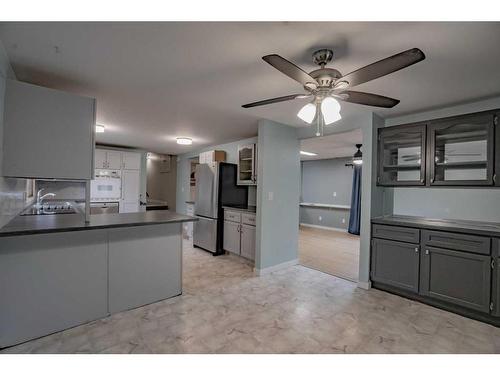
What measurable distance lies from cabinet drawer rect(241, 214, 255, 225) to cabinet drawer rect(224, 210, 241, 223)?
10 cm

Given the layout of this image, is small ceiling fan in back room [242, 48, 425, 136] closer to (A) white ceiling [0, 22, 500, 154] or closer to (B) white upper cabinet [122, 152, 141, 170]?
(A) white ceiling [0, 22, 500, 154]

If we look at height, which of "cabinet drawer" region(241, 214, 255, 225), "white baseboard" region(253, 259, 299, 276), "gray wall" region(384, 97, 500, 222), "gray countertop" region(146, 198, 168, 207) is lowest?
"white baseboard" region(253, 259, 299, 276)

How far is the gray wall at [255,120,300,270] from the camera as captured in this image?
3.54 metres

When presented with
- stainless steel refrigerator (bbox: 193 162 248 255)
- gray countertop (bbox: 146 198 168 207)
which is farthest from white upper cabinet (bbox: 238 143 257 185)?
gray countertop (bbox: 146 198 168 207)

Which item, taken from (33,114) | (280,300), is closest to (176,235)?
(280,300)

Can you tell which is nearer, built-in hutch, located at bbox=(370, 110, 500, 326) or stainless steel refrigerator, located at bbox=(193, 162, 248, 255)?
built-in hutch, located at bbox=(370, 110, 500, 326)

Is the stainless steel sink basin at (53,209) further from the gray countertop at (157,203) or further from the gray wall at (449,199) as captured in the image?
the gray wall at (449,199)

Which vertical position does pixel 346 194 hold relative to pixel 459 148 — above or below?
below

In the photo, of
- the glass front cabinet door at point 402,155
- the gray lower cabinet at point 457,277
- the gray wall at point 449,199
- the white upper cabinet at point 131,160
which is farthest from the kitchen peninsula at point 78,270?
the white upper cabinet at point 131,160

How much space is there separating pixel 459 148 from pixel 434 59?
1.46 metres
